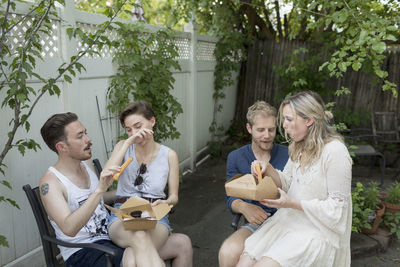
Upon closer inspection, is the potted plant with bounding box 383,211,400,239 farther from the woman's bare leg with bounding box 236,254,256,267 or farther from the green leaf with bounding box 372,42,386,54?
the woman's bare leg with bounding box 236,254,256,267

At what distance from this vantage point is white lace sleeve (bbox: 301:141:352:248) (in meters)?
1.80

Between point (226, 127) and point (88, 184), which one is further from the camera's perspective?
point (226, 127)

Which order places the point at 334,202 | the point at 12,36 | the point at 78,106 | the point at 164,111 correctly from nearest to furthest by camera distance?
1. the point at 334,202
2. the point at 12,36
3. the point at 78,106
4. the point at 164,111

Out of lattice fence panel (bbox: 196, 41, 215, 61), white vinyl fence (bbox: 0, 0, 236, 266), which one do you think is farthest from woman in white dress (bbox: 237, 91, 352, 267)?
lattice fence panel (bbox: 196, 41, 215, 61)

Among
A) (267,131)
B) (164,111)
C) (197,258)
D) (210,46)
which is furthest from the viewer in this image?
(210,46)

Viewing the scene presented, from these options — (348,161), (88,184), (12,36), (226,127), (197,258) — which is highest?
(12,36)

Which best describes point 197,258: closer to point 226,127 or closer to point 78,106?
point 78,106

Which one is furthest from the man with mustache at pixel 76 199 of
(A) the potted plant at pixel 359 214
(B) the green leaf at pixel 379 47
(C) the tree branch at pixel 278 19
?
(C) the tree branch at pixel 278 19

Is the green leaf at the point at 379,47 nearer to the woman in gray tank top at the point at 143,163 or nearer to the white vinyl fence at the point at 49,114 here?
the woman in gray tank top at the point at 143,163

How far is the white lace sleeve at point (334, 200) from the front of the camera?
1796mm

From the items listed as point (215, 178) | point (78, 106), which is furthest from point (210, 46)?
point (78, 106)

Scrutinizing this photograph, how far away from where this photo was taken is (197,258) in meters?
3.19

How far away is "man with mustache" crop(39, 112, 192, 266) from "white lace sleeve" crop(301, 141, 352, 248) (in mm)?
877

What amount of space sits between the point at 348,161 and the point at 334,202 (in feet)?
0.75
